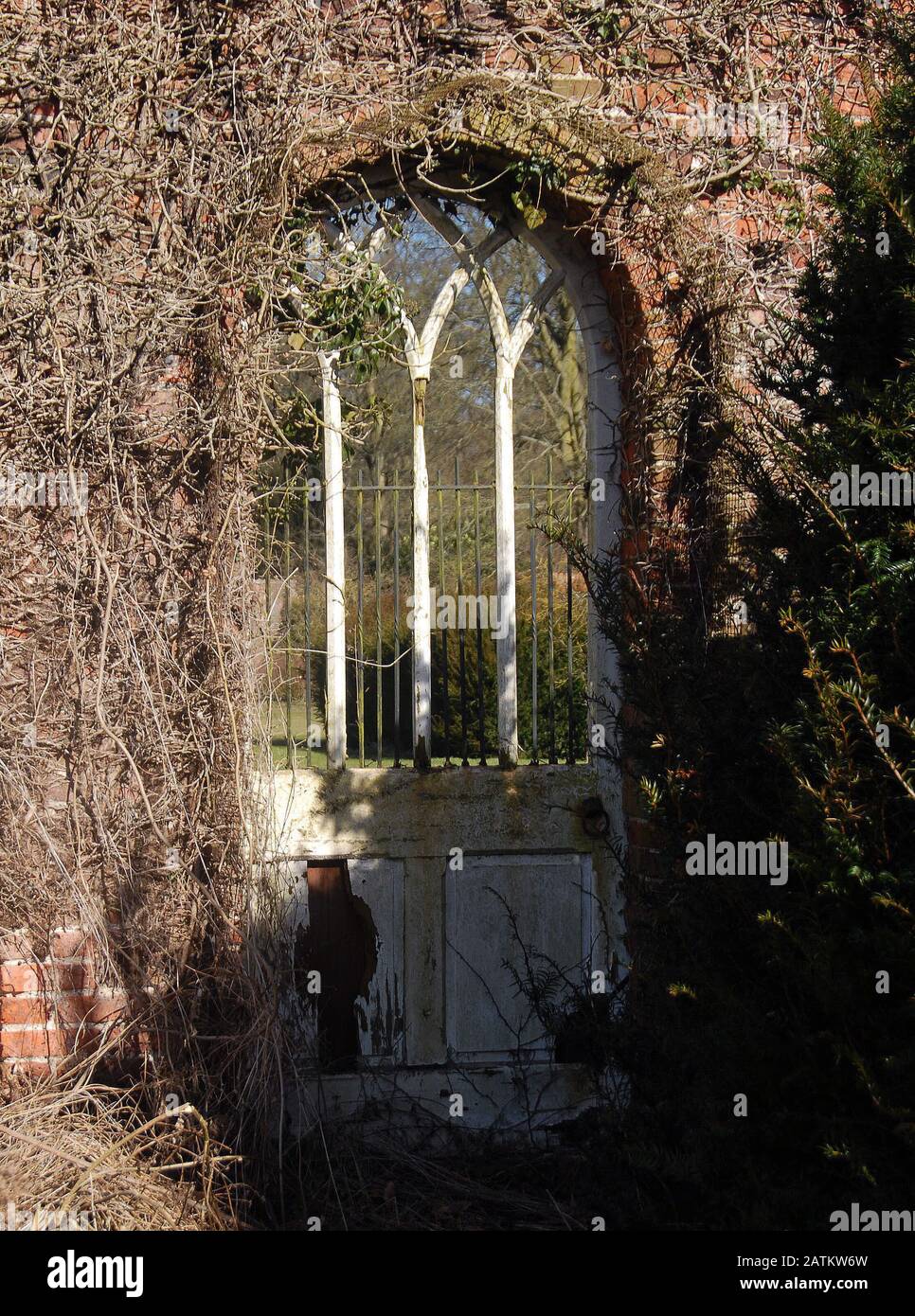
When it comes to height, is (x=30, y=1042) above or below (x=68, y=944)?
below

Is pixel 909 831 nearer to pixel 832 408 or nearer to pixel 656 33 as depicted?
pixel 832 408

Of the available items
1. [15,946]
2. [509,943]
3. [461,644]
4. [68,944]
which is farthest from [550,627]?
[15,946]

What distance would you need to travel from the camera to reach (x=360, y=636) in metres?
4.37

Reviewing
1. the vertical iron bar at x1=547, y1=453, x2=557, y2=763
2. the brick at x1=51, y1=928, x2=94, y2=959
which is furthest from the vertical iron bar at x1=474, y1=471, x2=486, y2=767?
the brick at x1=51, y1=928, x2=94, y2=959

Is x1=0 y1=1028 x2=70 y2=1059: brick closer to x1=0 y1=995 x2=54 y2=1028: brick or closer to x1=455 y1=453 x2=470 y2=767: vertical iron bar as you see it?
x1=0 y1=995 x2=54 y2=1028: brick

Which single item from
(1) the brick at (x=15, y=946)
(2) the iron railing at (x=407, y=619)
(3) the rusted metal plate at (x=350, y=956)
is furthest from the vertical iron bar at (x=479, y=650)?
(1) the brick at (x=15, y=946)

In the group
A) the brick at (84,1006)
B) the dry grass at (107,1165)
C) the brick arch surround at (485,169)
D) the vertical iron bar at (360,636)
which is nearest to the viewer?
the dry grass at (107,1165)

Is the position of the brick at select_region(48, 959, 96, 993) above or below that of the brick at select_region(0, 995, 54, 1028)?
above

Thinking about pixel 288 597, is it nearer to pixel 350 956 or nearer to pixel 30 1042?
pixel 350 956

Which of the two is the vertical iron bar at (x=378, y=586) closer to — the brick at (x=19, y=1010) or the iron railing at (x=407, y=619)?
the iron railing at (x=407, y=619)

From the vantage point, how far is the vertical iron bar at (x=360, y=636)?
4.32m

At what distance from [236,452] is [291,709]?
1041 millimetres

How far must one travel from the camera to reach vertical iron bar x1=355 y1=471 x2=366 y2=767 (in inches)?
170
